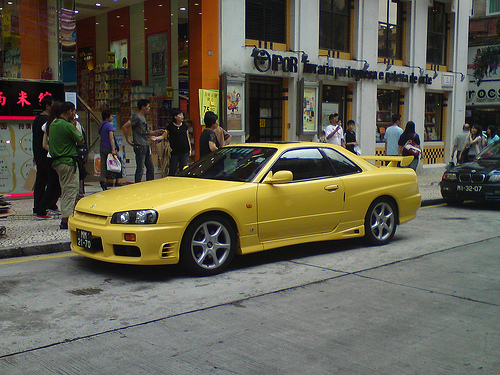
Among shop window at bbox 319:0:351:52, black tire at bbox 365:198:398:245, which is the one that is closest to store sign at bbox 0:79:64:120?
black tire at bbox 365:198:398:245

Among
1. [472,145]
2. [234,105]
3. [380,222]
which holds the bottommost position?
[380,222]

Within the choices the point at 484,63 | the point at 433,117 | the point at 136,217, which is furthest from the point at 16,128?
the point at 484,63

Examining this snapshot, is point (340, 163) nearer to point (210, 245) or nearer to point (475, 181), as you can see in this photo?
point (210, 245)

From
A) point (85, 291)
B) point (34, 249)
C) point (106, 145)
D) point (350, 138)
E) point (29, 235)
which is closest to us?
Answer: point (85, 291)

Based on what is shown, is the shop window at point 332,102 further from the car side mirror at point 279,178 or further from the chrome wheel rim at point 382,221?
the car side mirror at point 279,178

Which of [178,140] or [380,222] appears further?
[178,140]

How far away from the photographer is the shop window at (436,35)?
69.1 ft

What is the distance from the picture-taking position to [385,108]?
770 inches

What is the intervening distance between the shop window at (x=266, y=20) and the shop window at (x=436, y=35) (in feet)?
25.4

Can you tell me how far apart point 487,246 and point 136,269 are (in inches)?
187

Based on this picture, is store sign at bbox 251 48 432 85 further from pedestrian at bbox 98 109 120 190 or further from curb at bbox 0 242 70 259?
curb at bbox 0 242 70 259

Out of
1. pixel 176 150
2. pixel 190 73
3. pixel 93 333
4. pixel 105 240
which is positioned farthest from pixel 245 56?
pixel 93 333

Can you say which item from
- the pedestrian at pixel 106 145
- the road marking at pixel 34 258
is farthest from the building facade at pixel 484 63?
the road marking at pixel 34 258

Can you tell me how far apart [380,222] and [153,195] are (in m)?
3.33
